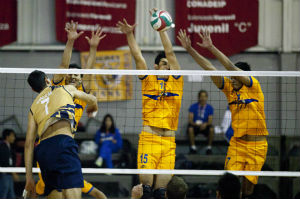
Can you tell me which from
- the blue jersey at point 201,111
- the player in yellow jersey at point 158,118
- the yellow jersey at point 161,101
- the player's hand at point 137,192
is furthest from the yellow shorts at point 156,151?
the blue jersey at point 201,111

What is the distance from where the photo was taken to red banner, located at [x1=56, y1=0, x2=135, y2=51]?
50.2ft

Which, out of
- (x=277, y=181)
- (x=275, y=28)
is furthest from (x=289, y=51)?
(x=277, y=181)

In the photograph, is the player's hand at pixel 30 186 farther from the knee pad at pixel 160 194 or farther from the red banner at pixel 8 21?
the red banner at pixel 8 21

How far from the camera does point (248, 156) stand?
829 cm

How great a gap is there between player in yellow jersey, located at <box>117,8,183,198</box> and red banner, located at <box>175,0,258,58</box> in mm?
7071

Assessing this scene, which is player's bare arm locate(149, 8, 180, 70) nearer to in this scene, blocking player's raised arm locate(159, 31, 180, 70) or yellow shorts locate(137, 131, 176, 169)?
blocking player's raised arm locate(159, 31, 180, 70)

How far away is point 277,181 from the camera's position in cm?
1320

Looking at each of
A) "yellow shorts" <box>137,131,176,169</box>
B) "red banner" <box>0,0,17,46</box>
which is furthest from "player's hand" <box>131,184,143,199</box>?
"red banner" <box>0,0,17,46</box>

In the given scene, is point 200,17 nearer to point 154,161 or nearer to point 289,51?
point 289,51

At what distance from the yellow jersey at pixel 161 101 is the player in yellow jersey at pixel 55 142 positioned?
1821 mm

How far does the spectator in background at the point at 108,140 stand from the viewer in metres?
13.2

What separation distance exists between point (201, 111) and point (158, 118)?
5.99m

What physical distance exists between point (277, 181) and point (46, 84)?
8351 mm

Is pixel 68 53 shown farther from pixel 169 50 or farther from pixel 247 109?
pixel 247 109
